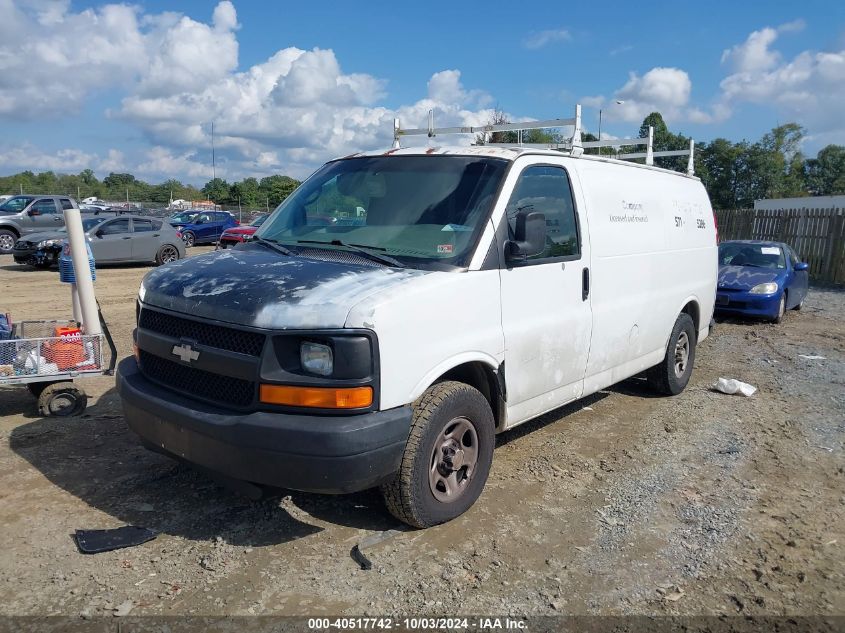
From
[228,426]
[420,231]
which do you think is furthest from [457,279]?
[228,426]

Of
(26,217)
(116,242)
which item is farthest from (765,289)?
(26,217)

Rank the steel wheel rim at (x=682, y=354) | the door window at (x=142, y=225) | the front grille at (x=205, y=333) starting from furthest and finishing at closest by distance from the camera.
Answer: the door window at (x=142, y=225), the steel wheel rim at (x=682, y=354), the front grille at (x=205, y=333)

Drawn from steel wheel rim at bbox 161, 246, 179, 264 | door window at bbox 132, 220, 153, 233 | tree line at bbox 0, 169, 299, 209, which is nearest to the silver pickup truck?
door window at bbox 132, 220, 153, 233

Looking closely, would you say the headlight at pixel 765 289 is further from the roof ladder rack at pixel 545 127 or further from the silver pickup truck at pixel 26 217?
the silver pickup truck at pixel 26 217

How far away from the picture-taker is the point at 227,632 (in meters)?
2.91

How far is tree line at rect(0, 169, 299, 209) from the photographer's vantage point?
55.0 meters

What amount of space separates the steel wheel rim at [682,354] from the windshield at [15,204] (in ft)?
78.2

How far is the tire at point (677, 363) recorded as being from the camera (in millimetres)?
6539

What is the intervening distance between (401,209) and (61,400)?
3.52m

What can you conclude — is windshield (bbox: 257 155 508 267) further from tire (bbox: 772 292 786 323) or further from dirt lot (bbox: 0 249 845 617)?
tire (bbox: 772 292 786 323)

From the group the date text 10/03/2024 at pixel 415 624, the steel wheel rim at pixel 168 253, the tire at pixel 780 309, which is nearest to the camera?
the date text 10/03/2024 at pixel 415 624

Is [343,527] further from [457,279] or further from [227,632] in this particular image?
[457,279]

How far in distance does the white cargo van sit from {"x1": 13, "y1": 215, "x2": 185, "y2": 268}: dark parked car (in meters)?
14.8

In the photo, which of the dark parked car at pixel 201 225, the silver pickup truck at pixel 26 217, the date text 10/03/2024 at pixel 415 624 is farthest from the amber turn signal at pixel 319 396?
the dark parked car at pixel 201 225
